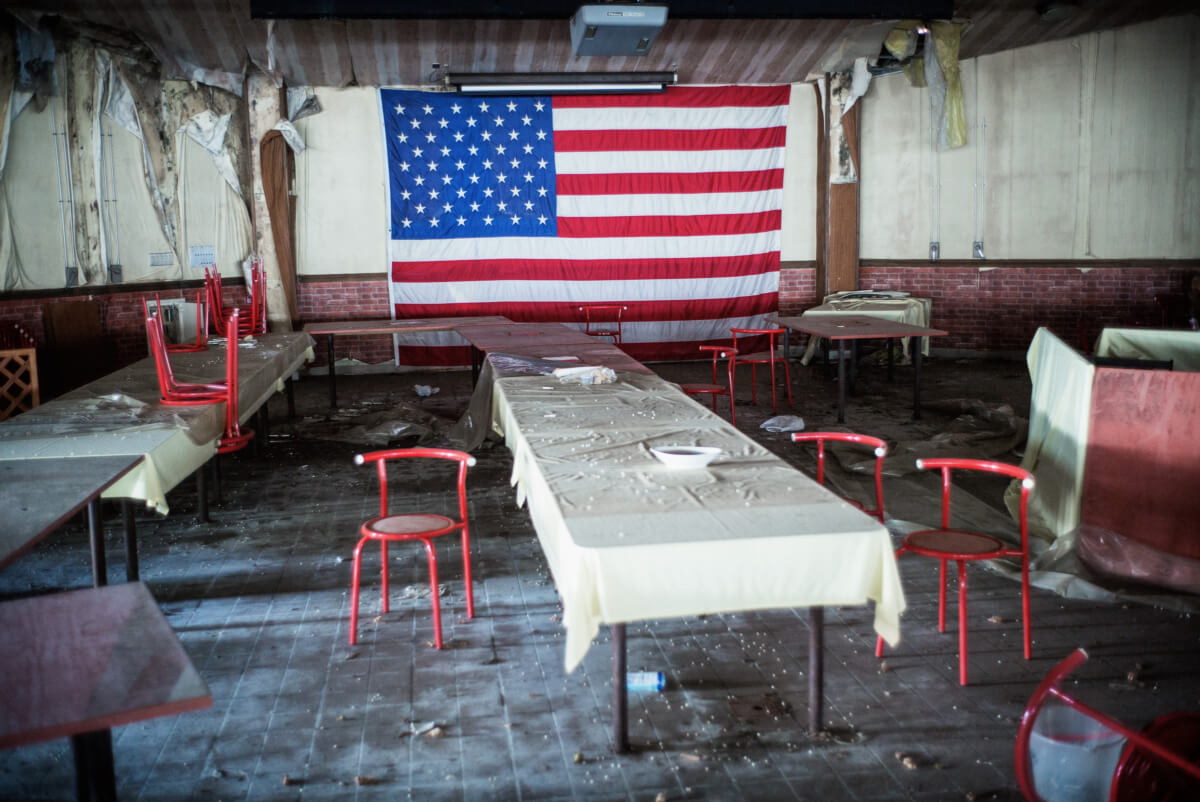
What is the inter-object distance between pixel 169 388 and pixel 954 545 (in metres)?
3.53

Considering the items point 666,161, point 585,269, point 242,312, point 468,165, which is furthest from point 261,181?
point 666,161

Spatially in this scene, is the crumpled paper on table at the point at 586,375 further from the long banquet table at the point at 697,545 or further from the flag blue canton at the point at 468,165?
the flag blue canton at the point at 468,165

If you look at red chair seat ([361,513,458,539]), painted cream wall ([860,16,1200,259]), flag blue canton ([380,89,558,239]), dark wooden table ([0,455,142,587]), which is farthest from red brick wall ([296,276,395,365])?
red chair seat ([361,513,458,539])

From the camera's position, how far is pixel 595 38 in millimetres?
7410

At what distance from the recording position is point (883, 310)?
363 inches

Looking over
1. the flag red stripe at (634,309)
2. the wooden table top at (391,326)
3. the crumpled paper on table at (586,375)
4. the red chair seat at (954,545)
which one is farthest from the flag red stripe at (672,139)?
the red chair seat at (954,545)

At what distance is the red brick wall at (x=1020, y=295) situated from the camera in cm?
976

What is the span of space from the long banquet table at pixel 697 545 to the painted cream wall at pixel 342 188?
23.7 feet

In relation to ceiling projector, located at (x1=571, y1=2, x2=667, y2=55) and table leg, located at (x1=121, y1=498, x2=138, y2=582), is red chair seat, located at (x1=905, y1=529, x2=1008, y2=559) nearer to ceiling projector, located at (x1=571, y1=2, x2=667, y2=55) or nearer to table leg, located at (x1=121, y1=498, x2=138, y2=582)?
table leg, located at (x1=121, y1=498, x2=138, y2=582)

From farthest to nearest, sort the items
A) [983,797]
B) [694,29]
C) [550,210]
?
1. [550,210]
2. [694,29]
3. [983,797]

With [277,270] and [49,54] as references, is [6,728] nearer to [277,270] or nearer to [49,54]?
[49,54]

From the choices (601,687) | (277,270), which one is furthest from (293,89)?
(601,687)

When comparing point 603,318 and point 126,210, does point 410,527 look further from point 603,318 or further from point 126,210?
point 603,318

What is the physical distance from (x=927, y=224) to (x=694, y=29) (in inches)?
132
